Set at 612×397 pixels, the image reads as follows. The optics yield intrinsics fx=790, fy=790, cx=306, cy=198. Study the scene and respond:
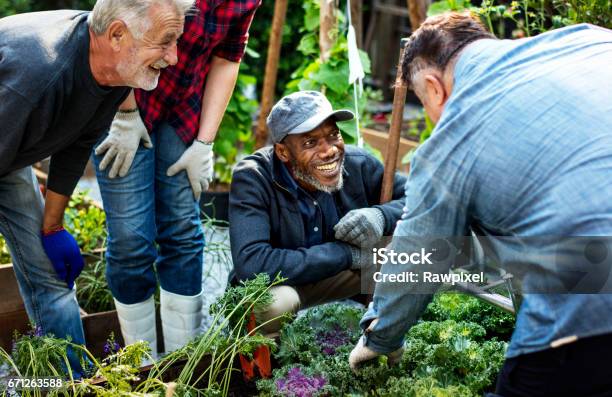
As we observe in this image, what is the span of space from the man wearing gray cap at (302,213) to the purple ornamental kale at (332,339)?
270 mm

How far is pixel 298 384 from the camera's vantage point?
239 cm

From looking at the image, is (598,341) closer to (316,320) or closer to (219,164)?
(316,320)

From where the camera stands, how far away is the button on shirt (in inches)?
125

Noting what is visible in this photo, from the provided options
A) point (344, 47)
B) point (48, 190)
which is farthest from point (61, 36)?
point (344, 47)

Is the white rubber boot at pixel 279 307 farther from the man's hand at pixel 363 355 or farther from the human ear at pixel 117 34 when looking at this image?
the human ear at pixel 117 34

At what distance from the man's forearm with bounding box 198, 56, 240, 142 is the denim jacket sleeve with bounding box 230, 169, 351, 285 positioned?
9.7 inches

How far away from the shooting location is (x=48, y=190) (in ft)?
8.95

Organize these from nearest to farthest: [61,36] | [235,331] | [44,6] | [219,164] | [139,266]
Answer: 1. [61,36]
2. [235,331]
3. [139,266]
4. [219,164]
5. [44,6]

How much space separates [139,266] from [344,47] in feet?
5.83

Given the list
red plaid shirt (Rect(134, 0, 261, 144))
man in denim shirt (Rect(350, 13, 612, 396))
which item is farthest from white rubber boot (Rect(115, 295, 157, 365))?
man in denim shirt (Rect(350, 13, 612, 396))

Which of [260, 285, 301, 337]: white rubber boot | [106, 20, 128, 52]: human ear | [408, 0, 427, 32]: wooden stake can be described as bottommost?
[260, 285, 301, 337]: white rubber boot

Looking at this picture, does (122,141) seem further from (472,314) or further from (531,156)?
(531,156)

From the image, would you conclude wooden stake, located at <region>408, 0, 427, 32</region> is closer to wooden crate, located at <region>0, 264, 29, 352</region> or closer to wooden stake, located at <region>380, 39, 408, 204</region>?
wooden stake, located at <region>380, 39, 408, 204</region>

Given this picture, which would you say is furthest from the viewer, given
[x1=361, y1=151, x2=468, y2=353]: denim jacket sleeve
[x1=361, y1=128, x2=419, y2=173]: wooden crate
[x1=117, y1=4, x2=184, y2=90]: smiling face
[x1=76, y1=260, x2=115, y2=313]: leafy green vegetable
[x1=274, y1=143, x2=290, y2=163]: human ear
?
[x1=361, y1=128, x2=419, y2=173]: wooden crate
